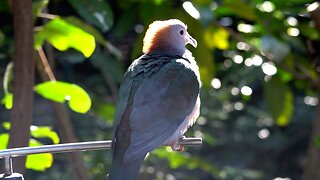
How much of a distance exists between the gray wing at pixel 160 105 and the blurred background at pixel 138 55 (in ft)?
0.75

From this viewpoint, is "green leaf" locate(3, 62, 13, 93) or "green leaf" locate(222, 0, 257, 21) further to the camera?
"green leaf" locate(222, 0, 257, 21)

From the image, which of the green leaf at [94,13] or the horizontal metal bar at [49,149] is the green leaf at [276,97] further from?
the horizontal metal bar at [49,149]

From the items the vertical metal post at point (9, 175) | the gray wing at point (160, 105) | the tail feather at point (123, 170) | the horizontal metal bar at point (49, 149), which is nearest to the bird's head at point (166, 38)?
the gray wing at point (160, 105)

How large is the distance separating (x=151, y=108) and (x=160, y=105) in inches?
1.4

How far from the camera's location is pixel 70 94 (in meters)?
1.97

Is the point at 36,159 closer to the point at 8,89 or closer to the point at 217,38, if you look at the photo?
the point at 8,89

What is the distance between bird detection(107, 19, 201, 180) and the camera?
1.71 m

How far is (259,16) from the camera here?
8.27 ft

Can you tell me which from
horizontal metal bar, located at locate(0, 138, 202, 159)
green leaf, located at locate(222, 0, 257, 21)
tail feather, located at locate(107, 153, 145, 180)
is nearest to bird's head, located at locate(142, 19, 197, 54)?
green leaf, located at locate(222, 0, 257, 21)

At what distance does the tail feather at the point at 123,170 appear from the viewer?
1.65 m

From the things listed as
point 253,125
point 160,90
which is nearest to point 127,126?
point 160,90

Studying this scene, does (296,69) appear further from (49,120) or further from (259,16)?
(49,120)

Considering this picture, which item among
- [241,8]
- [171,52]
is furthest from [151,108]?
[241,8]

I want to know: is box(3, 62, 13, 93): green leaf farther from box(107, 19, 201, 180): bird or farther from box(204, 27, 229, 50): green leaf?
box(204, 27, 229, 50): green leaf
